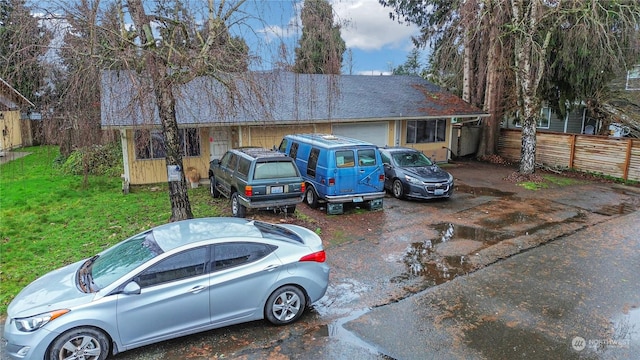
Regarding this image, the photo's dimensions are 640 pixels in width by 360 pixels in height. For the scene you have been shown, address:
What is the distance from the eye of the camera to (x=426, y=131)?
1955 cm

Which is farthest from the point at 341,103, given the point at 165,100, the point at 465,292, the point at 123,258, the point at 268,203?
the point at 123,258

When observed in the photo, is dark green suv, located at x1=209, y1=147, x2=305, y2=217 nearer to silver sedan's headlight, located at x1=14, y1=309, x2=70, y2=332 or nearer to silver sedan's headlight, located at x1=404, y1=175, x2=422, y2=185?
silver sedan's headlight, located at x1=404, y1=175, x2=422, y2=185

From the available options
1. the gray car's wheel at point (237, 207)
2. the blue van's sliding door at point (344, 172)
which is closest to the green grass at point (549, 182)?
the blue van's sliding door at point (344, 172)

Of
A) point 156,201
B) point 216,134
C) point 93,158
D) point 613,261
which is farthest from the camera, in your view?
point 93,158

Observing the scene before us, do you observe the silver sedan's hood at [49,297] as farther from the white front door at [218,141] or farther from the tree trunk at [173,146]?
the white front door at [218,141]

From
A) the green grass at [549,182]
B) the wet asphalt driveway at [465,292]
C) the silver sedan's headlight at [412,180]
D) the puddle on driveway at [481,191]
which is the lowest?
the wet asphalt driveway at [465,292]

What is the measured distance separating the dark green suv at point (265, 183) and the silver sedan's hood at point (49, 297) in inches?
188

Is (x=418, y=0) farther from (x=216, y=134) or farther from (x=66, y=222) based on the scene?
(x=66, y=222)

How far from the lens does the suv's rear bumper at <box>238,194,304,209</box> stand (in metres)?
9.91

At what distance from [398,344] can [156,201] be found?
30.4 ft

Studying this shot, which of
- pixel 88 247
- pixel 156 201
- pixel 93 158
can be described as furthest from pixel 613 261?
pixel 93 158

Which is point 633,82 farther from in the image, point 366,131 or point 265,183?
point 265,183

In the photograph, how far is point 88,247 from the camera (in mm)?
8703

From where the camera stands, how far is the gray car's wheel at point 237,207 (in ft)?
34.8
